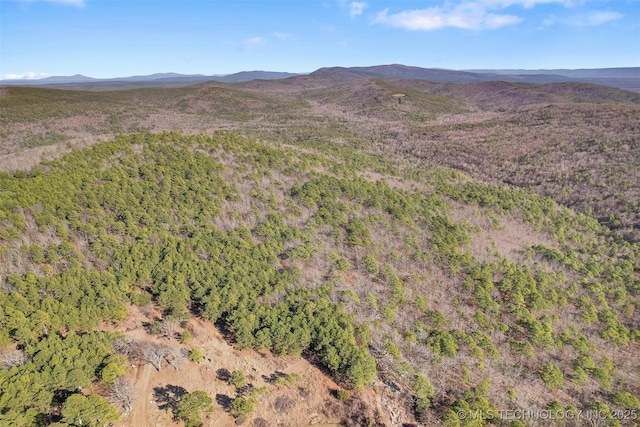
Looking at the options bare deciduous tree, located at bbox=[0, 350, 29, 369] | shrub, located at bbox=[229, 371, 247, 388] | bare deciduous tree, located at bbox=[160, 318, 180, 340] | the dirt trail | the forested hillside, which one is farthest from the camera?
bare deciduous tree, located at bbox=[160, 318, 180, 340]

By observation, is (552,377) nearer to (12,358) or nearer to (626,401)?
(626,401)

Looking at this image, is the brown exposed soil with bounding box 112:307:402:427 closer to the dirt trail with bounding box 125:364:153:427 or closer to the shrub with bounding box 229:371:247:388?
the dirt trail with bounding box 125:364:153:427

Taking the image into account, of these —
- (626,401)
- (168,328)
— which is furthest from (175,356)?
(626,401)

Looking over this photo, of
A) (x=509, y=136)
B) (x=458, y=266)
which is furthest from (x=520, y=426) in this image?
(x=509, y=136)

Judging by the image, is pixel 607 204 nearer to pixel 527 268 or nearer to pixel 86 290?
pixel 527 268

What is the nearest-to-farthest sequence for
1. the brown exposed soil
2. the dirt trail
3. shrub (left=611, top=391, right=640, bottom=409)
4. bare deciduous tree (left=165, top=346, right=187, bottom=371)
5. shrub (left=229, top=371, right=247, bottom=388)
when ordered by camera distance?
the dirt trail, the brown exposed soil, shrub (left=229, top=371, right=247, bottom=388), bare deciduous tree (left=165, top=346, right=187, bottom=371), shrub (left=611, top=391, right=640, bottom=409)

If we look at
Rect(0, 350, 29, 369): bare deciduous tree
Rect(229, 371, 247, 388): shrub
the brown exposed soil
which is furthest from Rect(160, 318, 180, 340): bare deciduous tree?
Rect(0, 350, 29, 369): bare deciduous tree

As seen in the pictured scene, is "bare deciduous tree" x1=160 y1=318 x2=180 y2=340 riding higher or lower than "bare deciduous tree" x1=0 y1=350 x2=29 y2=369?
lower

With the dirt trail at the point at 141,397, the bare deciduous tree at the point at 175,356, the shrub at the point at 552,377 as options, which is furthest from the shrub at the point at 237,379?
the shrub at the point at 552,377
